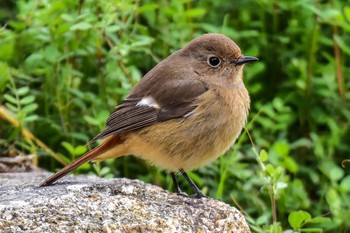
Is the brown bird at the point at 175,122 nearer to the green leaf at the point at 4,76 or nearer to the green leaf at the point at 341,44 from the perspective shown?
the green leaf at the point at 4,76

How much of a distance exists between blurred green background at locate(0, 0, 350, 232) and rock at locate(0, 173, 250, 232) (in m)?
0.73

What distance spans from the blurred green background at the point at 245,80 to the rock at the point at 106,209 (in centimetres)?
73

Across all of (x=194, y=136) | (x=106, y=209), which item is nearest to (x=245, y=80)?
(x=194, y=136)

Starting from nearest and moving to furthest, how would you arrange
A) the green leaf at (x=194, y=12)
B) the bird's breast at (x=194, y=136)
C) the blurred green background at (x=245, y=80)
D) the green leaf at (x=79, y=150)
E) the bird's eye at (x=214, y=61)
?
1. the bird's breast at (x=194, y=136)
2. the bird's eye at (x=214, y=61)
3. the green leaf at (x=79, y=150)
4. the blurred green background at (x=245, y=80)
5. the green leaf at (x=194, y=12)

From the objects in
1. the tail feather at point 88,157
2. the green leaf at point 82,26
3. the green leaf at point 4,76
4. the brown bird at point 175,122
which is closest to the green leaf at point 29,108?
the green leaf at point 4,76

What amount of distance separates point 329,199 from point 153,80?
1403 mm

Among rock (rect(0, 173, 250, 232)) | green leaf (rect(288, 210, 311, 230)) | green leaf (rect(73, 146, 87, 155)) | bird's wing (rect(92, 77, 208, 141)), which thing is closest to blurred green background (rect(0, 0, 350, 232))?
green leaf (rect(73, 146, 87, 155))

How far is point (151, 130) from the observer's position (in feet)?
16.0

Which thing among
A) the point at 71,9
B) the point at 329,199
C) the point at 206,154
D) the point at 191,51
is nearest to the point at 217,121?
the point at 206,154

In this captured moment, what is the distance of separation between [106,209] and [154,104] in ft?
3.55

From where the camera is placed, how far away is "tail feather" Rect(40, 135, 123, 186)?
4.57m

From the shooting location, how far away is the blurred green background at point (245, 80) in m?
5.79

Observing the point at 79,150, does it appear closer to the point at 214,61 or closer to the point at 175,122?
the point at 175,122

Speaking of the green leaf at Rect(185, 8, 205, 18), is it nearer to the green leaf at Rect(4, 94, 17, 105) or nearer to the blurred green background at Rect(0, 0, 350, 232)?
the blurred green background at Rect(0, 0, 350, 232)
